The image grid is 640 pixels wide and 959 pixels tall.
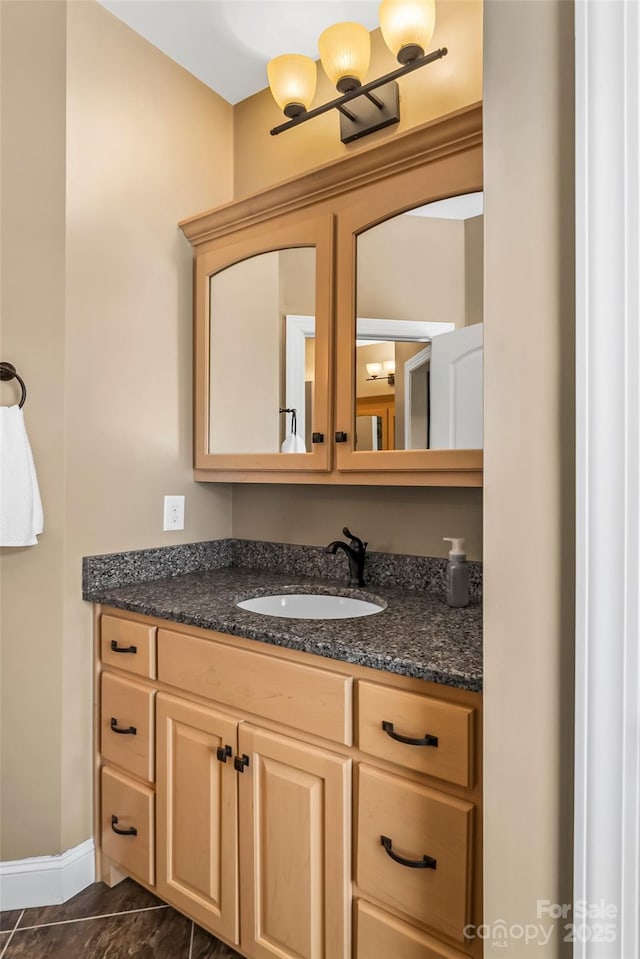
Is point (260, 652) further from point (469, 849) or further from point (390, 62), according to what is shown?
point (390, 62)

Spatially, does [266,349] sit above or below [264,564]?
above

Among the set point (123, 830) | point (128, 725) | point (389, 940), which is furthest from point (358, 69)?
point (123, 830)

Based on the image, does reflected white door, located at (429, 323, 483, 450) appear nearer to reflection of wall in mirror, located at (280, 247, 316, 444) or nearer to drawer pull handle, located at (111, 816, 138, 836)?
reflection of wall in mirror, located at (280, 247, 316, 444)

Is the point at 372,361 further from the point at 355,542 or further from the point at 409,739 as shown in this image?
the point at 409,739

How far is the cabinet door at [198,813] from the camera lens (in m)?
1.33

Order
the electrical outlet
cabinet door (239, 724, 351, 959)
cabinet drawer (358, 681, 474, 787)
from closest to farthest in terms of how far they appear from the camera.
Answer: cabinet drawer (358, 681, 474, 787) → cabinet door (239, 724, 351, 959) → the electrical outlet

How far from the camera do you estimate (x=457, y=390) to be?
4.63ft

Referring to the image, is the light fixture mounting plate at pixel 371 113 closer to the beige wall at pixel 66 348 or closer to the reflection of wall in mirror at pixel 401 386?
the beige wall at pixel 66 348

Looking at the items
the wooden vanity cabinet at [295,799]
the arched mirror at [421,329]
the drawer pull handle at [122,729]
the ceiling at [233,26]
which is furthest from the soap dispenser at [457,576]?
the ceiling at [233,26]

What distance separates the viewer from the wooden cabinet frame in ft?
4.57

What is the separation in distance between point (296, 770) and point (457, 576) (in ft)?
2.00

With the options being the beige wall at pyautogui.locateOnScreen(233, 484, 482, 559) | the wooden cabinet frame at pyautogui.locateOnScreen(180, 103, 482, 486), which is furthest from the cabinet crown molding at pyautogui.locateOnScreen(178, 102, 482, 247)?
the beige wall at pyautogui.locateOnScreen(233, 484, 482, 559)

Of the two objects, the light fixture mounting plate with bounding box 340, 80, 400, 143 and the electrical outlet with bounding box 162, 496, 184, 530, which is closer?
the light fixture mounting plate with bounding box 340, 80, 400, 143

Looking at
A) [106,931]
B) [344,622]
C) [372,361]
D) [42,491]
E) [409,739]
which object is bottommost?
[106,931]
